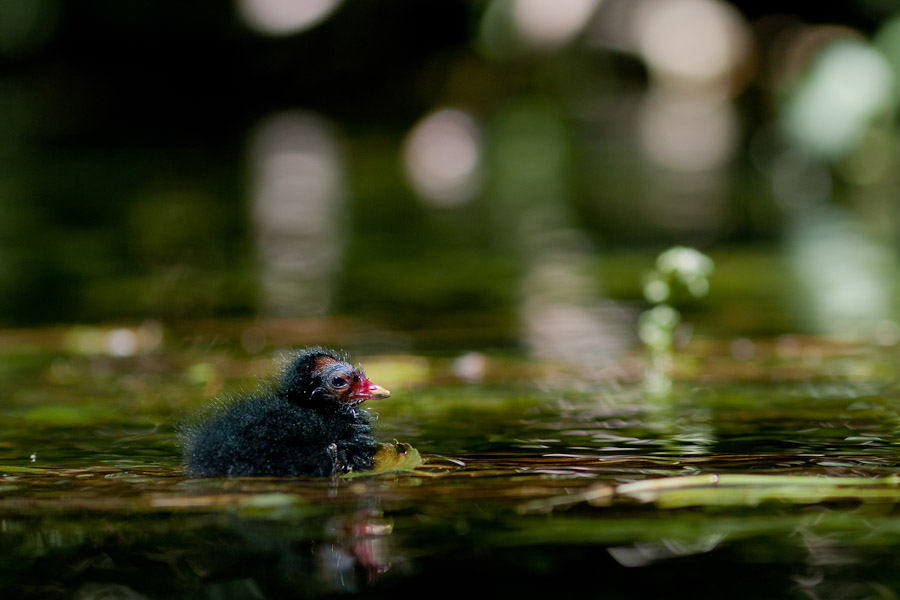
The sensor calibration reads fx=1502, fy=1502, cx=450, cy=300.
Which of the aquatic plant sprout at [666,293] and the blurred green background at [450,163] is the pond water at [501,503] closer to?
the aquatic plant sprout at [666,293]

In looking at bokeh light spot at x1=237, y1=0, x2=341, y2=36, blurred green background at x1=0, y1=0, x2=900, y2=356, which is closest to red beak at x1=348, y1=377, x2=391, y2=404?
blurred green background at x1=0, y1=0, x2=900, y2=356

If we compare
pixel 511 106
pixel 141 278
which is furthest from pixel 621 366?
pixel 511 106

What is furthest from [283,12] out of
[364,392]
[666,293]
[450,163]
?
[364,392]

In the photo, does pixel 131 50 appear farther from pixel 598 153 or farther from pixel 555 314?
pixel 555 314

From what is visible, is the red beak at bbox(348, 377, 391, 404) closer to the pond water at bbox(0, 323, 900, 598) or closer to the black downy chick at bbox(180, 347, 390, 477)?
the black downy chick at bbox(180, 347, 390, 477)

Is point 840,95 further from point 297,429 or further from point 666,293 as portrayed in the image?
point 297,429
